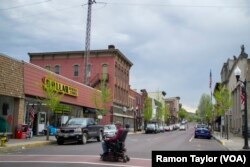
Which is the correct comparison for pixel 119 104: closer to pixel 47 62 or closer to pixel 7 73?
pixel 47 62

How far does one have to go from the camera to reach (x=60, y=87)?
3938 cm

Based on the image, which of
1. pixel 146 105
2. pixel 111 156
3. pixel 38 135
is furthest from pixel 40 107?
pixel 146 105

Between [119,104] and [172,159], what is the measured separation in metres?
63.2

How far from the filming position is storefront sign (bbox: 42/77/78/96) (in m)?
36.0

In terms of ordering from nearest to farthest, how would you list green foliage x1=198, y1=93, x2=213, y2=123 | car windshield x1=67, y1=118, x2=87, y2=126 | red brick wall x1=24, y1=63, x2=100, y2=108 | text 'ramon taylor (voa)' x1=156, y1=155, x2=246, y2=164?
text 'ramon taylor (voa)' x1=156, y1=155, x2=246, y2=164 < car windshield x1=67, y1=118, x2=87, y2=126 < red brick wall x1=24, y1=63, x2=100, y2=108 < green foliage x1=198, y1=93, x2=213, y2=123

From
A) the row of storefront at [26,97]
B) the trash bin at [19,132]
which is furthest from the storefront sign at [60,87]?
the trash bin at [19,132]

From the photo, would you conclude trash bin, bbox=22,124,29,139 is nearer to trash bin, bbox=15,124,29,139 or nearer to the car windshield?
trash bin, bbox=15,124,29,139

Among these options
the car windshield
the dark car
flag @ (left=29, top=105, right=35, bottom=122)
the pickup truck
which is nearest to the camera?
the pickup truck

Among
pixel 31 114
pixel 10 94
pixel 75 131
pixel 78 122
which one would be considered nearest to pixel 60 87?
pixel 31 114

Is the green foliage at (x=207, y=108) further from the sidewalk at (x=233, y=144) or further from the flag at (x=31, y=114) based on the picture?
the flag at (x=31, y=114)

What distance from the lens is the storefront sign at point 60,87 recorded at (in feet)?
118

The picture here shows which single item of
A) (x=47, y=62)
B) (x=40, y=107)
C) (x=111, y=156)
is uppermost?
(x=47, y=62)

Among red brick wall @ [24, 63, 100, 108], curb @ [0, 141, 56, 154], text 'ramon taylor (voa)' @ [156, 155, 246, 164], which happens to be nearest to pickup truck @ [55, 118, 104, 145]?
curb @ [0, 141, 56, 154]

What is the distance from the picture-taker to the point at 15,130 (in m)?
31.2
